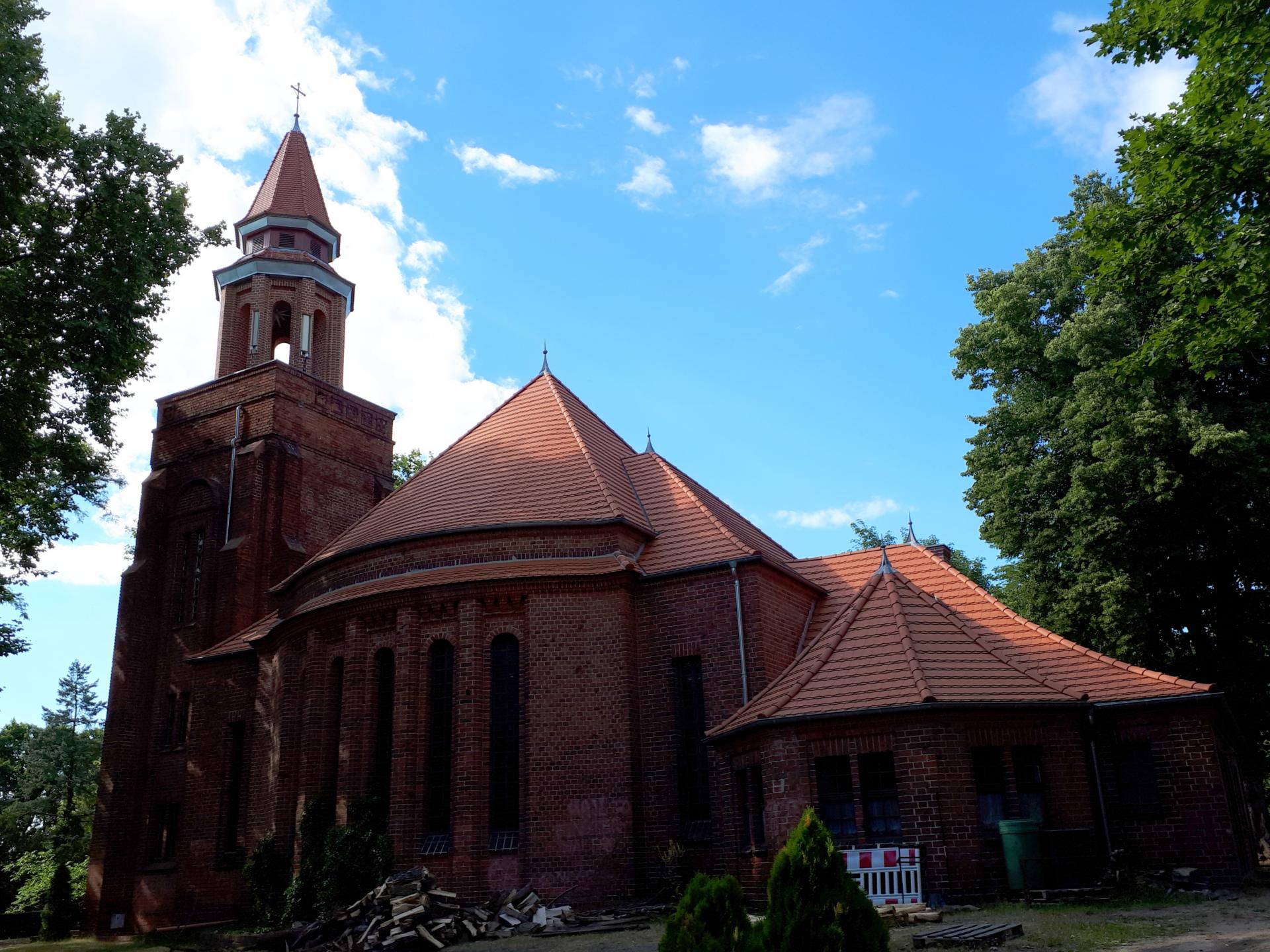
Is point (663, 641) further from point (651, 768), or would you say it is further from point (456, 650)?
point (456, 650)

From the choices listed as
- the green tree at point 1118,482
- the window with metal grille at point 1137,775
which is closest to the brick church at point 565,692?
the window with metal grille at point 1137,775

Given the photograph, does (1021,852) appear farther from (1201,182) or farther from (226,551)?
(226,551)

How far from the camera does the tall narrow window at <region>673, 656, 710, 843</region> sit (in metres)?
18.4

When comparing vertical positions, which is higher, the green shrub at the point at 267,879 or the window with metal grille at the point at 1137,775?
the window with metal grille at the point at 1137,775

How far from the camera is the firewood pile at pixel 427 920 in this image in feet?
51.2

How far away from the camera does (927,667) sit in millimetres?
15914

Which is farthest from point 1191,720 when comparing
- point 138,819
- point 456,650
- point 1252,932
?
point 138,819

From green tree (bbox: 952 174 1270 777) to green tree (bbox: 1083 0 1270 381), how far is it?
21.6 ft

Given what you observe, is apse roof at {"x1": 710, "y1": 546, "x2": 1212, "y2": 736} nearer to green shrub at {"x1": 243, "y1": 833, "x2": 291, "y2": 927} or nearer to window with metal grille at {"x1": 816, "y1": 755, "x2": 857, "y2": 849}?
window with metal grille at {"x1": 816, "y1": 755, "x2": 857, "y2": 849}

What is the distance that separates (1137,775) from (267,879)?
51.6ft

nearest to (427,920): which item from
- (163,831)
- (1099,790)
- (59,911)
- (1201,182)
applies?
(1099,790)

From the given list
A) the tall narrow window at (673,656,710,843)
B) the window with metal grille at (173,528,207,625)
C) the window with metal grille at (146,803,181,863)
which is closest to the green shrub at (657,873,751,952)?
the tall narrow window at (673,656,710,843)

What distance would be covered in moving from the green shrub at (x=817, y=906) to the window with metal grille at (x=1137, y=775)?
921cm

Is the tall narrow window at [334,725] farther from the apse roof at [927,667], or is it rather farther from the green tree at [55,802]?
the green tree at [55,802]
